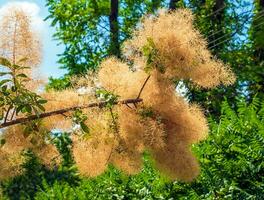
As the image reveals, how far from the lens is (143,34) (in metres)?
3.25

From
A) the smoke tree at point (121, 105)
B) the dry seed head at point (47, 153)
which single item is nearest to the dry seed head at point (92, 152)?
the smoke tree at point (121, 105)

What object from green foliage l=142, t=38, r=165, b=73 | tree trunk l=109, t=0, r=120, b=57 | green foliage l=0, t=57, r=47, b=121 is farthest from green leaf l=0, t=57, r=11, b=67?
tree trunk l=109, t=0, r=120, b=57

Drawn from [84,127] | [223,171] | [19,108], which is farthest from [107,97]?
[223,171]

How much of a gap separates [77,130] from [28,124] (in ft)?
0.77

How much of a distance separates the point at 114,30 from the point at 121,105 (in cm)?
1155

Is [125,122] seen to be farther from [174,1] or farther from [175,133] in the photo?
[174,1]

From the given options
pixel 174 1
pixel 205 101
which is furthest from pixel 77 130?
pixel 174 1

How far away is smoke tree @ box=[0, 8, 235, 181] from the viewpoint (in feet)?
10.2

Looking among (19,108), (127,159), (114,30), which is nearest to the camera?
(19,108)

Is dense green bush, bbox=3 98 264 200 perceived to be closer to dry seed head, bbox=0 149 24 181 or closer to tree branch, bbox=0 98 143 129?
dry seed head, bbox=0 149 24 181

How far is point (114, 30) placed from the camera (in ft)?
47.9

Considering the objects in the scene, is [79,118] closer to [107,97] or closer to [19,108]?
[107,97]

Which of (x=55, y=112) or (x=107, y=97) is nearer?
(x=55, y=112)

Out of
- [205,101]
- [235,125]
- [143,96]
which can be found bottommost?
[143,96]
